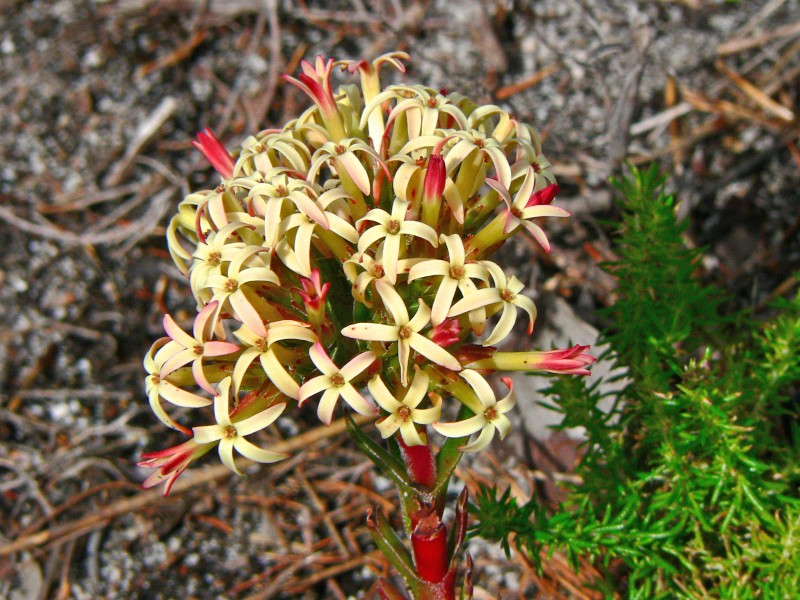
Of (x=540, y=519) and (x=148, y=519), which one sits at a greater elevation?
(x=540, y=519)

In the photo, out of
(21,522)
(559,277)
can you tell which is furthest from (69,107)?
(559,277)

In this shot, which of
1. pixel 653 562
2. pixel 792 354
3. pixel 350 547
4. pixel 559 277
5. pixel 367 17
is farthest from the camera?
pixel 367 17

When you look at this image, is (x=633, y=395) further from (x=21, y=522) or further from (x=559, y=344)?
(x=21, y=522)

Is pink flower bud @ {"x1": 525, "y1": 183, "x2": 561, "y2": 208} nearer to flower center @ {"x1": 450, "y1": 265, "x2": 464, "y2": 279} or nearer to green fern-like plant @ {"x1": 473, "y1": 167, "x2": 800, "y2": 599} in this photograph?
flower center @ {"x1": 450, "y1": 265, "x2": 464, "y2": 279}

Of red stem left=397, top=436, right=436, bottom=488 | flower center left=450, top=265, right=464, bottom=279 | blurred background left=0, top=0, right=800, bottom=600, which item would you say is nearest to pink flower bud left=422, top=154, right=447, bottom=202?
flower center left=450, top=265, right=464, bottom=279

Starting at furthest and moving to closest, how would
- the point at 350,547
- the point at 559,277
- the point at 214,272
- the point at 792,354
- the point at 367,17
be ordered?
the point at 367,17 < the point at 559,277 < the point at 350,547 < the point at 792,354 < the point at 214,272

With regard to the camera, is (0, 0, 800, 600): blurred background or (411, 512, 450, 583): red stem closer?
(411, 512, 450, 583): red stem

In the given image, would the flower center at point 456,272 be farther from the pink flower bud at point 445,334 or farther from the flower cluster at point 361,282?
the pink flower bud at point 445,334
